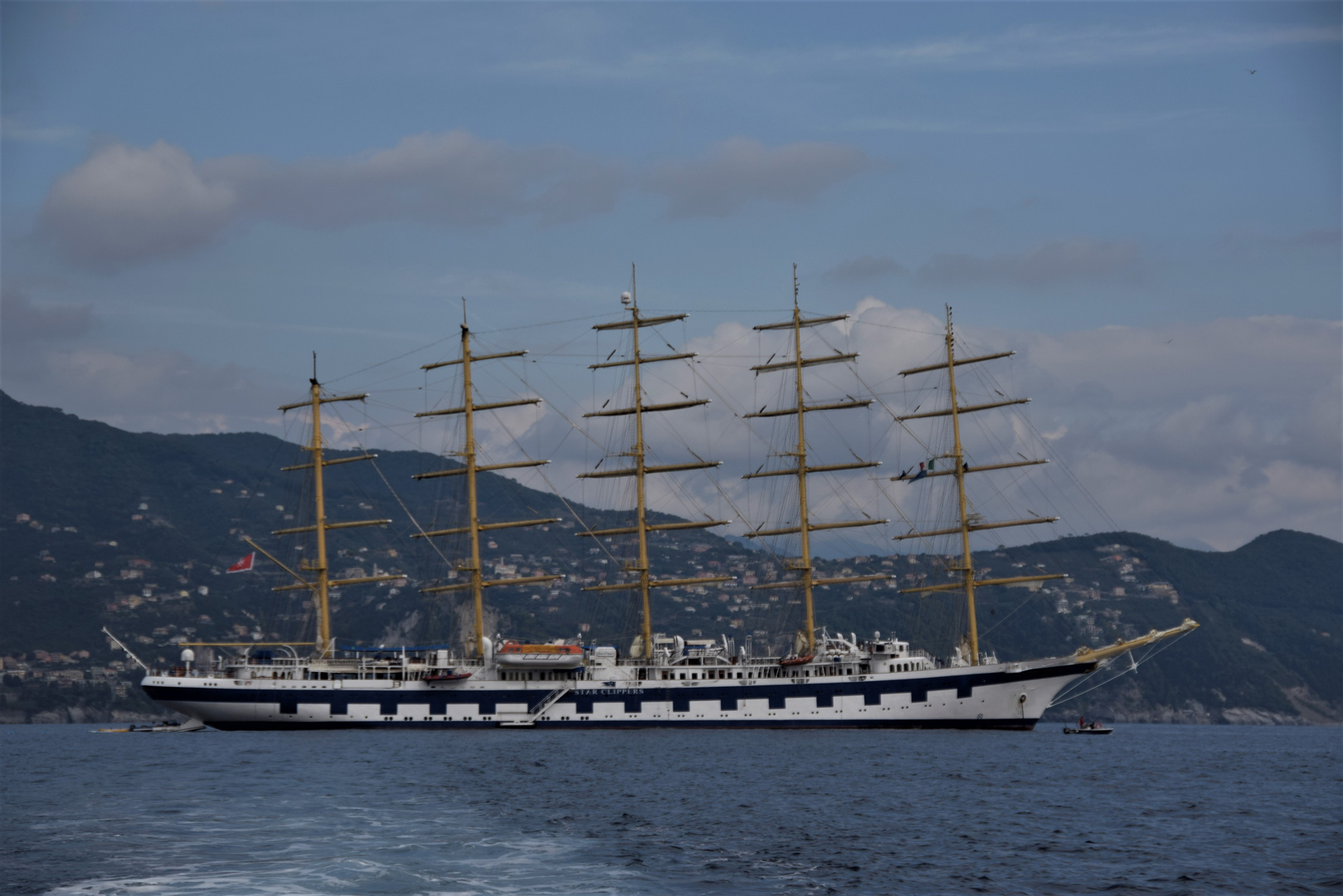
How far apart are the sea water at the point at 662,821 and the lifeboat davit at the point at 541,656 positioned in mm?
13551

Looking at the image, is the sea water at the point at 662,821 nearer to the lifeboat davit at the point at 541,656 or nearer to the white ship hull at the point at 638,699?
the white ship hull at the point at 638,699

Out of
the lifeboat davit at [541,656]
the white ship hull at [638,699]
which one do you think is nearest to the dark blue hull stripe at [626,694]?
the white ship hull at [638,699]

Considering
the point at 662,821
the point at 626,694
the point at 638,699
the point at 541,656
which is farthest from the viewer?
the point at 626,694

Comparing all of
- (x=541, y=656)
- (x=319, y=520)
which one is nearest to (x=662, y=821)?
(x=541, y=656)

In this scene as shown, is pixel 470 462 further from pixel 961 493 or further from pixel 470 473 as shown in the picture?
pixel 961 493

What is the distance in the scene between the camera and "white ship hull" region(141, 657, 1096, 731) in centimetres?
7144

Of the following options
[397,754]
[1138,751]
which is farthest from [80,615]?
[1138,751]

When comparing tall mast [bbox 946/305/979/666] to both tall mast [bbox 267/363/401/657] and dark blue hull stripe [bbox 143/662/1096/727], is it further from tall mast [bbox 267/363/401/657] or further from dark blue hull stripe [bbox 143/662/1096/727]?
tall mast [bbox 267/363/401/657]

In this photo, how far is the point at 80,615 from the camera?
182 m

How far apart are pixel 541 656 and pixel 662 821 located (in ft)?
134

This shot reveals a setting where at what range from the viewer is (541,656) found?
74375 millimetres

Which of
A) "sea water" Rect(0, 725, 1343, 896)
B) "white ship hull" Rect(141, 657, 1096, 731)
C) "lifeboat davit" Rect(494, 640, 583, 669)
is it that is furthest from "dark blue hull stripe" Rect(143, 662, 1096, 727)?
"sea water" Rect(0, 725, 1343, 896)

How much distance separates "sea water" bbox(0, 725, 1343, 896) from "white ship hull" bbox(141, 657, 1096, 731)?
10473 millimetres

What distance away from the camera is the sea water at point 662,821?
2622cm
